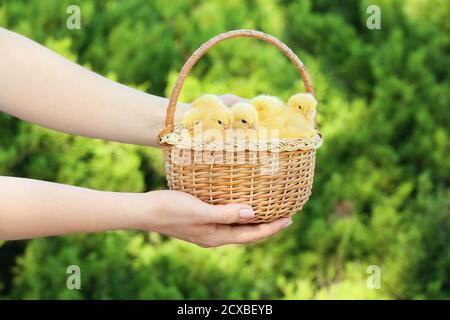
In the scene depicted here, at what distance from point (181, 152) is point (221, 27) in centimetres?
168

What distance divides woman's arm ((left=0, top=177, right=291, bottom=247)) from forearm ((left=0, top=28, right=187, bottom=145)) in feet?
1.15

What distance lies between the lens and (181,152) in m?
1.88

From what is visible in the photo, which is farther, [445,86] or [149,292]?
[445,86]

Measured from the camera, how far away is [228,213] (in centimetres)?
187

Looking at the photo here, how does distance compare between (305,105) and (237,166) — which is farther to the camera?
(305,105)

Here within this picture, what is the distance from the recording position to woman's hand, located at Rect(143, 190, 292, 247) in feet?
6.16

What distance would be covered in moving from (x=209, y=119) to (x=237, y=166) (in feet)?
0.38

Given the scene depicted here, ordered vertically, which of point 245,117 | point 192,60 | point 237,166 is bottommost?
point 237,166

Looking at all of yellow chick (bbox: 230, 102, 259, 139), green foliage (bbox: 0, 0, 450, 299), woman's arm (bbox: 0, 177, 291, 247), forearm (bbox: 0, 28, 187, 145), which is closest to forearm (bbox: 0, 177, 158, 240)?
woman's arm (bbox: 0, 177, 291, 247)

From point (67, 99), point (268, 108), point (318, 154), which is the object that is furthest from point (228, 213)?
point (318, 154)

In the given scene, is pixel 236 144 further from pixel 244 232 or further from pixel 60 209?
pixel 60 209

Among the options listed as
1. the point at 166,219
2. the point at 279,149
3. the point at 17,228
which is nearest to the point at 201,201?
the point at 166,219

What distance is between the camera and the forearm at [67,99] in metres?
2.14
